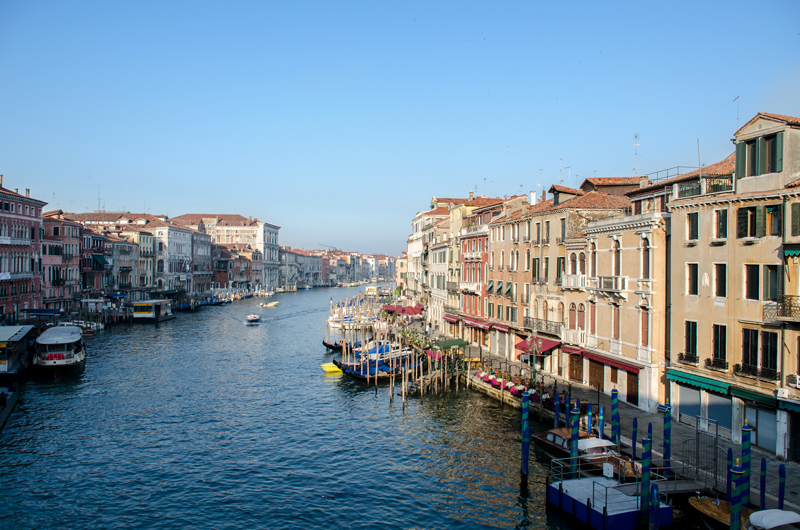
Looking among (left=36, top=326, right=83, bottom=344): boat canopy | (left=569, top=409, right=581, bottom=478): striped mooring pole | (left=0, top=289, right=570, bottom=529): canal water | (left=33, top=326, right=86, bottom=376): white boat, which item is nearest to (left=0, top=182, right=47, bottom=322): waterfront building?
(left=36, top=326, right=83, bottom=344): boat canopy

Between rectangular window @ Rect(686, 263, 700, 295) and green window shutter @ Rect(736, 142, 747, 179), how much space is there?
11.4 feet

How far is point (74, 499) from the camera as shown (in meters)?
18.1

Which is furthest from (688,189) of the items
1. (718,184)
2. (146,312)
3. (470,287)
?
(146,312)

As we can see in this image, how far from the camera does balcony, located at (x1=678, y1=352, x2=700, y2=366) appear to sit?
65.4 feet

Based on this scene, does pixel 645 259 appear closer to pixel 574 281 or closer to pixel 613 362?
pixel 613 362

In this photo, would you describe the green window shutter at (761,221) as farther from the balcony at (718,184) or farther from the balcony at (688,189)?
the balcony at (688,189)

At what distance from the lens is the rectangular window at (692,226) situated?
2008 centimetres

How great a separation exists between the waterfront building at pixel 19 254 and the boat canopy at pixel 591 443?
47.1 meters

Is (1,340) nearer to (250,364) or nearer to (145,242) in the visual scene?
(250,364)

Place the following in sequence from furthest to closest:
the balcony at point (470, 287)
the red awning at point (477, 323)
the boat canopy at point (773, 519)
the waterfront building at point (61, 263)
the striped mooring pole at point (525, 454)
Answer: the waterfront building at point (61, 263) → the balcony at point (470, 287) → the red awning at point (477, 323) → the striped mooring pole at point (525, 454) → the boat canopy at point (773, 519)

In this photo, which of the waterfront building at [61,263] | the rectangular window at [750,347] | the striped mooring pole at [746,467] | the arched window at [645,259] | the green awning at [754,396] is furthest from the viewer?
the waterfront building at [61,263]

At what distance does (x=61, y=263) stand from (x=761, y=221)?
64986 millimetres

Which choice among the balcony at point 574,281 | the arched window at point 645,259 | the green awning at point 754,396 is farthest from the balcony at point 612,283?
the green awning at point 754,396

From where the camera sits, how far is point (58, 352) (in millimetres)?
35344
